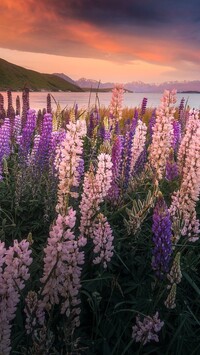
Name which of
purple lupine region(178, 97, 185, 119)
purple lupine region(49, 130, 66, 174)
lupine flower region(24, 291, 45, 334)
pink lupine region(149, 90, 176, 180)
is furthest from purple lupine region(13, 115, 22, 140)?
lupine flower region(24, 291, 45, 334)

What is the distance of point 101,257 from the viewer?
3221 millimetres

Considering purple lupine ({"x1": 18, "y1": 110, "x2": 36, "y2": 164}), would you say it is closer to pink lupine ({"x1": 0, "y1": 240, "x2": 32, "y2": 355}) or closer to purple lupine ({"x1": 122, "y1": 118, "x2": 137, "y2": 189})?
purple lupine ({"x1": 122, "y1": 118, "x2": 137, "y2": 189})

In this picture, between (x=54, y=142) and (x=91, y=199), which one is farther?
(x=54, y=142)

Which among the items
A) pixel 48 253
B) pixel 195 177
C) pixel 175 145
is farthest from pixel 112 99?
pixel 48 253

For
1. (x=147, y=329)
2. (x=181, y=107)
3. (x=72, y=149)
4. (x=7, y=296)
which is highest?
(x=72, y=149)

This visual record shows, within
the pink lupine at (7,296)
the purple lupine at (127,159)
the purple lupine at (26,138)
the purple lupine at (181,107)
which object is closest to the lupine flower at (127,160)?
the purple lupine at (127,159)

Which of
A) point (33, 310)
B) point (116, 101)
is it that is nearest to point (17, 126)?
point (116, 101)

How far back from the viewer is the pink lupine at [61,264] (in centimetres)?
244

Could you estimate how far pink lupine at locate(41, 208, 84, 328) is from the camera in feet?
8.00

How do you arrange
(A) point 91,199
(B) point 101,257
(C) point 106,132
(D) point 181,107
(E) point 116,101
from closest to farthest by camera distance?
(B) point 101,257 < (A) point 91,199 < (C) point 106,132 < (E) point 116,101 < (D) point 181,107

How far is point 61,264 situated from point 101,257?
0.79 meters

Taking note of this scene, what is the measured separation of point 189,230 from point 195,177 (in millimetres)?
529

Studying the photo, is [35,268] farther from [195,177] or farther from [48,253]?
[195,177]

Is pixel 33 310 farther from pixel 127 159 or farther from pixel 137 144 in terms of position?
pixel 137 144
